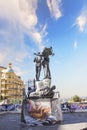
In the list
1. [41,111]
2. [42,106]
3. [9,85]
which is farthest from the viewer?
[9,85]

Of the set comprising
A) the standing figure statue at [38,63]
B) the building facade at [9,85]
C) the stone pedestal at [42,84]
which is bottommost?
the stone pedestal at [42,84]

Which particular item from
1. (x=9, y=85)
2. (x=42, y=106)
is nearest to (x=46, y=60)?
(x=42, y=106)

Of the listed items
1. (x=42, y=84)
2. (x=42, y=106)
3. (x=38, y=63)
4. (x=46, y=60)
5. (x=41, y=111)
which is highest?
(x=46, y=60)

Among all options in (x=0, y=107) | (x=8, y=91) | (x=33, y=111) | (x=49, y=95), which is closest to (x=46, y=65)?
(x=49, y=95)

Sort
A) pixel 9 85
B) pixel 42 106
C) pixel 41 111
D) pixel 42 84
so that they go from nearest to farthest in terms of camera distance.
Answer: pixel 41 111 < pixel 42 106 < pixel 42 84 < pixel 9 85

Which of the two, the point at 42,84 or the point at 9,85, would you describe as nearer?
the point at 42,84

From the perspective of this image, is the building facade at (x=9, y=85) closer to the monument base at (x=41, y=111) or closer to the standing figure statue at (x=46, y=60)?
the standing figure statue at (x=46, y=60)

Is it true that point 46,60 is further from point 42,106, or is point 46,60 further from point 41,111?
point 41,111

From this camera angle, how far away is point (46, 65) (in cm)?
2064

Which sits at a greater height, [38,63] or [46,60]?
→ [46,60]

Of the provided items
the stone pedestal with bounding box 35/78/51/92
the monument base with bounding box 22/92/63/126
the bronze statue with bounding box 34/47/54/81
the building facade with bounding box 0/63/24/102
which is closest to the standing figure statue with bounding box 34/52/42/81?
the bronze statue with bounding box 34/47/54/81

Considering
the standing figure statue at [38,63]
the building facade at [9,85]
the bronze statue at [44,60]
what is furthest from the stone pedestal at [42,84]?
the building facade at [9,85]

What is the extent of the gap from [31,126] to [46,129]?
201cm

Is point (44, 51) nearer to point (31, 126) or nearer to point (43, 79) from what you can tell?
point (43, 79)
